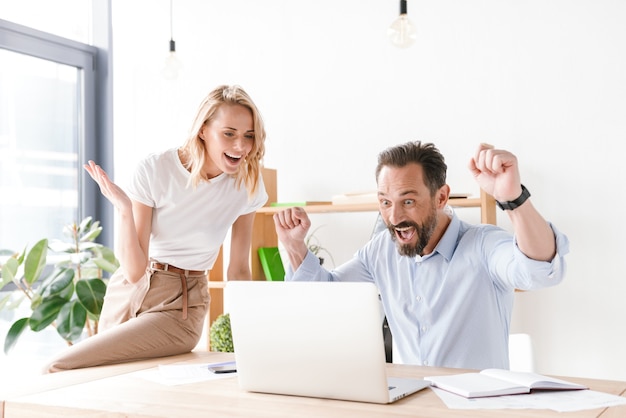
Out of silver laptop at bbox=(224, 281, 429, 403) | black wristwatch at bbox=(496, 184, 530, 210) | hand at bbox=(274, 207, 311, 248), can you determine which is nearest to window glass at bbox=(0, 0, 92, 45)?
hand at bbox=(274, 207, 311, 248)

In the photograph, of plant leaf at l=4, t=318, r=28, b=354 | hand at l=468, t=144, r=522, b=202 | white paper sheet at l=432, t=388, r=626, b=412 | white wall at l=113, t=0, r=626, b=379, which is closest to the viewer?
white paper sheet at l=432, t=388, r=626, b=412

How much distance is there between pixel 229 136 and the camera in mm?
2371

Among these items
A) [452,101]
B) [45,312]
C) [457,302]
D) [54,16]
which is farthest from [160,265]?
[54,16]

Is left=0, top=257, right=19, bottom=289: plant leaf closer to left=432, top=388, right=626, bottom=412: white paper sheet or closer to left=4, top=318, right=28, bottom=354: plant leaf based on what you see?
left=4, top=318, right=28, bottom=354: plant leaf

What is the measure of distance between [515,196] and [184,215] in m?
1.15

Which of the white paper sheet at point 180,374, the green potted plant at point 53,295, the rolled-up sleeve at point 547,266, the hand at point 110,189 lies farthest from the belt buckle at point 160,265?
the green potted plant at point 53,295

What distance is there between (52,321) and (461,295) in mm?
2229

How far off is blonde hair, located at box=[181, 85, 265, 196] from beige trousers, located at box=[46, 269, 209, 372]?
1.12 feet

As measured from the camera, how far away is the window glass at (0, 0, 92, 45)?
3865 mm

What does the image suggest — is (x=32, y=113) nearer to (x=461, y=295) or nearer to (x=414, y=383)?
(x=461, y=295)

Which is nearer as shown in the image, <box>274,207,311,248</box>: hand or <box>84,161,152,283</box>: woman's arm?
<box>274,207,311,248</box>: hand

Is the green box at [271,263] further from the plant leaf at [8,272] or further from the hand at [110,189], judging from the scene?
the hand at [110,189]

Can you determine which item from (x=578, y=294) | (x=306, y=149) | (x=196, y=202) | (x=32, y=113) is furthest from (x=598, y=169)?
(x=32, y=113)

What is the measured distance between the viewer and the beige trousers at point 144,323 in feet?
6.85
